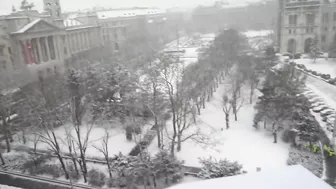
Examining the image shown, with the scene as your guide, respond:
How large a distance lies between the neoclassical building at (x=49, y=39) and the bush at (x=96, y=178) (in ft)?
57.7

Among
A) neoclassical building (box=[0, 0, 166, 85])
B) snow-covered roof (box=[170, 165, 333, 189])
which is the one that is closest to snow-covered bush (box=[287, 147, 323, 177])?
snow-covered roof (box=[170, 165, 333, 189])

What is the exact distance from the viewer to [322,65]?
40344 mm

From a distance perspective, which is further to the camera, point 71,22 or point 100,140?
point 71,22

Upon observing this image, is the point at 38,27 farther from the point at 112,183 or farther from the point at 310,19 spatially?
the point at 310,19

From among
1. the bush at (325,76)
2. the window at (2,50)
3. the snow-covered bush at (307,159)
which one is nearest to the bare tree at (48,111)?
the snow-covered bush at (307,159)

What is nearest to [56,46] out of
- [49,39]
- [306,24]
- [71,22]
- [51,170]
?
[49,39]

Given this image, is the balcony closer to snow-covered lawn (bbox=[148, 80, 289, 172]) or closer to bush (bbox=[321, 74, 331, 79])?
bush (bbox=[321, 74, 331, 79])

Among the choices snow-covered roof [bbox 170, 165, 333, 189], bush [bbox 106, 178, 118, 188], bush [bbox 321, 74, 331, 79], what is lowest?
bush [bbox 106, 178, 118, 188]

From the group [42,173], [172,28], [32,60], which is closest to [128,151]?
[42,173]

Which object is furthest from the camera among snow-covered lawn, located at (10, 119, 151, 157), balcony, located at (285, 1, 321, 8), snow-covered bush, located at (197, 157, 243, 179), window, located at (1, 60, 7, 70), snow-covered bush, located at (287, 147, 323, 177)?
balcony, located at (285, 1, 321, 8)

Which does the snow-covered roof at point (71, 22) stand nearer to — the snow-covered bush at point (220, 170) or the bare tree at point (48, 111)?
the bare tree at point (48, 111)

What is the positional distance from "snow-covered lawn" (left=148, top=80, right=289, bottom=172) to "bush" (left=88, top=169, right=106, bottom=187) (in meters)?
4.28

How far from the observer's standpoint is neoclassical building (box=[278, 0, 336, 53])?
48812 millimetres

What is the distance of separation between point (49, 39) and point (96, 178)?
36.0 metres
